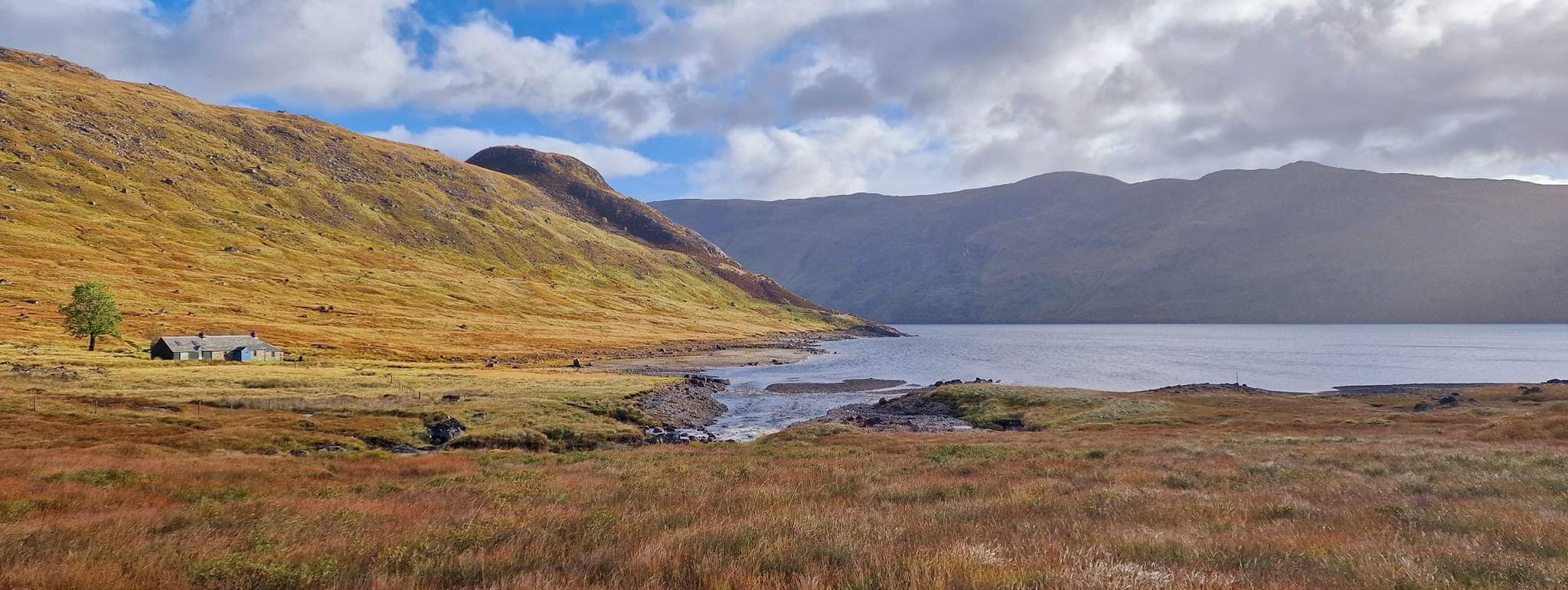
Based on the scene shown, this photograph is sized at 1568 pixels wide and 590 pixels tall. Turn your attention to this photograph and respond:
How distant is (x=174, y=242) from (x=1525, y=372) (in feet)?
849

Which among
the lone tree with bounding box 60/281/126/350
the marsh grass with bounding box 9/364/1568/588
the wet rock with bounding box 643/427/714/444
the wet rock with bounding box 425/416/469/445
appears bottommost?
the wet rock with bounding box 643/427/714/444

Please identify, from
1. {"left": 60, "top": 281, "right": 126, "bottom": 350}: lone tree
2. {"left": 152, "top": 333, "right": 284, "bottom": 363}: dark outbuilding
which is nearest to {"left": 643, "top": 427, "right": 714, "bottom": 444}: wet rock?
{"left": 152, "top": 333, "right": 284, "bottom": 363}: dark outbuilding

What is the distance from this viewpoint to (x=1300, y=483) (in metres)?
15.4

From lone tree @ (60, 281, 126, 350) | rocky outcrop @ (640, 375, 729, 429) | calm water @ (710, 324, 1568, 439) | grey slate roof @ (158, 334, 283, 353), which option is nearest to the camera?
rocky outcrop @ (640, 375, 729, 429)

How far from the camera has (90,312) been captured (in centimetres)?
8175

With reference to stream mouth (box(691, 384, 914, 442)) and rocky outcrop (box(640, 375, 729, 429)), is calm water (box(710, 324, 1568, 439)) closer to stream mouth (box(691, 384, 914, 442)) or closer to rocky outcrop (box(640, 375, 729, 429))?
stream mouth (box(691, 384, 914, 442))

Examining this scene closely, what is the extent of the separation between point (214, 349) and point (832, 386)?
78613mm

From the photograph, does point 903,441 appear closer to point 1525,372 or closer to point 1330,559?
point 1330,559

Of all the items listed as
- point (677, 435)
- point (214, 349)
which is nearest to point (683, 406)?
point (677, 435)

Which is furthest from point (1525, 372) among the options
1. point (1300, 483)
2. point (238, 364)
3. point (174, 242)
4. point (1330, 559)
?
point (174, 242)

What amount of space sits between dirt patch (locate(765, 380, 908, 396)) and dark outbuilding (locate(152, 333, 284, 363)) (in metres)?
65.1

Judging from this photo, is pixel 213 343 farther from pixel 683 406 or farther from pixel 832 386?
pixel 832 386

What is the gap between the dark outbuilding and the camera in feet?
277

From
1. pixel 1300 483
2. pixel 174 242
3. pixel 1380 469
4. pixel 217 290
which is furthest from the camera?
pixel 174 242
